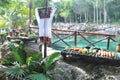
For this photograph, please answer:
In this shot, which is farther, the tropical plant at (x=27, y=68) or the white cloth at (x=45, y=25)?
the white cloth at (x=45, y=25)

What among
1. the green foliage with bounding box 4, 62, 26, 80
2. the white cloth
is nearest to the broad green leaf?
the green foliage with bounding box 4, 62, 26, 80

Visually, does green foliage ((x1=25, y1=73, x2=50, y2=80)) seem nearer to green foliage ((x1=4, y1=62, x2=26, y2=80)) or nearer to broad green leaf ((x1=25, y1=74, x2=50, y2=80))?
broad green leaf ((x1=25, y1=74, x2=50, y2=80))

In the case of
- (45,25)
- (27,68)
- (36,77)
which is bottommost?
(36,77)

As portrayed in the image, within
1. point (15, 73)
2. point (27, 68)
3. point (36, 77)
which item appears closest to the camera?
point (36, 77)

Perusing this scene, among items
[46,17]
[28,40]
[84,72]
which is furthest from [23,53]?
[28,40]

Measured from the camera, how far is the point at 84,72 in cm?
477

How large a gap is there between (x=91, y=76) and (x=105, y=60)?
0.73m

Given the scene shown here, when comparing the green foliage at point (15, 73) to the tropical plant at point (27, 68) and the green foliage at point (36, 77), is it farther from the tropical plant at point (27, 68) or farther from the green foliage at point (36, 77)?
the green foliage at point (36, 77)

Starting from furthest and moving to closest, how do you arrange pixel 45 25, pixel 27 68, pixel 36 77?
pixel 45 25 < pixel 27 68 < pixel 36 77

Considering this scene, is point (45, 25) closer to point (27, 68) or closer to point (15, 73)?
point (27, 68)

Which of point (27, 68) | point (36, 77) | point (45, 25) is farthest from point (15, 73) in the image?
point (45, 25)

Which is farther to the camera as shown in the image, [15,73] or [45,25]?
[45,25]

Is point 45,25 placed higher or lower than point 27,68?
higher

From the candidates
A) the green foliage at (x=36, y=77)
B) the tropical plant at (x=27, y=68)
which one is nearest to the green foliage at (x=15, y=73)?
the tropical plant at (x=27, y=68)
